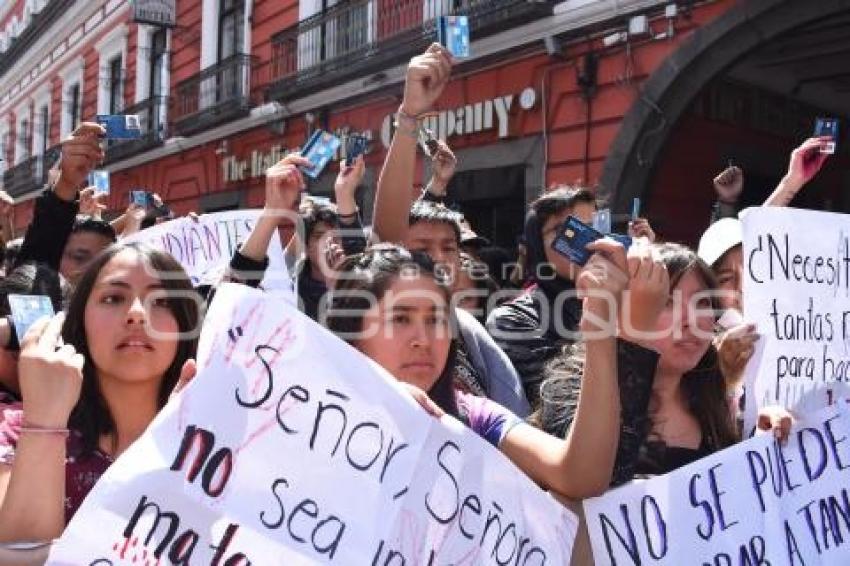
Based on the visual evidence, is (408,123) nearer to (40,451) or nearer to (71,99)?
(40,451)

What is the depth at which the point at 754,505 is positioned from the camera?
1.89 metres

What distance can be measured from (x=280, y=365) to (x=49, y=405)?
0.38 m

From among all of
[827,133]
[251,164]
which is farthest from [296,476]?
[251,164]

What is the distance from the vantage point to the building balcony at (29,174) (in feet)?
70.3

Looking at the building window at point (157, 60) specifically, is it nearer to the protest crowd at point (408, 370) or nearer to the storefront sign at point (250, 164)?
the storefront sign at point (250, 164)

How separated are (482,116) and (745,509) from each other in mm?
7086

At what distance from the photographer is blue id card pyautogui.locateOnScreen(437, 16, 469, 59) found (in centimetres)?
304

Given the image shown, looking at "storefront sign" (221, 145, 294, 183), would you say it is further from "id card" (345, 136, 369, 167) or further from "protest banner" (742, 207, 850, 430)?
"protest banner" (742, 207, 850, 430)

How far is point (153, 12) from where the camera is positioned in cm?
1418

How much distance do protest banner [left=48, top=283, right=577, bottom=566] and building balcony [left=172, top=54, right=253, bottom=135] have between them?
1136 cm

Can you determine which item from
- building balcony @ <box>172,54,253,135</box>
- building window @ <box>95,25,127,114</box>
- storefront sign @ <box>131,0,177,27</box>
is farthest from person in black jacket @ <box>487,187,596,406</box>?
building window @ <box>95,25,127,114</box>

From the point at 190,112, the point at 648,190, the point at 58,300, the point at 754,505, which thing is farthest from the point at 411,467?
the point at 190,112

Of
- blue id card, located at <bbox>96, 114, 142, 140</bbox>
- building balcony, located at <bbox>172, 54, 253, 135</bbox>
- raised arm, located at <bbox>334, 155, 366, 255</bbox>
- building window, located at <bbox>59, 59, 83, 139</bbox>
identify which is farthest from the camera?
building window, located at <bbox>59, 59, 83, 139</bbox>

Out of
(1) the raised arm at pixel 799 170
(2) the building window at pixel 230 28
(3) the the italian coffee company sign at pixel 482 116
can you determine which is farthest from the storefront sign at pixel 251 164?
(1) the raised arm at pixel 799 170
